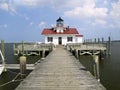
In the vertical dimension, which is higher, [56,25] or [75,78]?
[56,25]

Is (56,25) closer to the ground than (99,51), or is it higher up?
higher up

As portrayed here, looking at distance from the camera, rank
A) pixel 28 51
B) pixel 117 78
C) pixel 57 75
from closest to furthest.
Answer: pixel 57 75 → pixel 117 78 → pixel 28 51

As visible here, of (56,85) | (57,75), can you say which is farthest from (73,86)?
(57,75)

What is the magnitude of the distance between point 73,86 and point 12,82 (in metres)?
8.21

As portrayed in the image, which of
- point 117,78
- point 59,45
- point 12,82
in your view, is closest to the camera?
point 12,82

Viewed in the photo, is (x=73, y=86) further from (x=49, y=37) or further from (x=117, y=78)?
(x=49, y=37)

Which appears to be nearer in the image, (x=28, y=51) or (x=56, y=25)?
(x=28, y=51)

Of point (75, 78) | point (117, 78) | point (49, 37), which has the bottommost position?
point (117, 78)

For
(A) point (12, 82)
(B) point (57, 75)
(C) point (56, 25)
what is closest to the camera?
(B) point (57, 75)

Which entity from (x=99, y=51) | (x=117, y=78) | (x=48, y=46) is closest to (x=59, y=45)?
(x=48, y=46)

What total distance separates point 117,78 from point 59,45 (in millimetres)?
24123

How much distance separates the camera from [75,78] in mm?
11422

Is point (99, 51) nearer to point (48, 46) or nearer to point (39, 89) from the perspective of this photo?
point (48, 46)

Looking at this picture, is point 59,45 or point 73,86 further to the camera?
point 59,45
